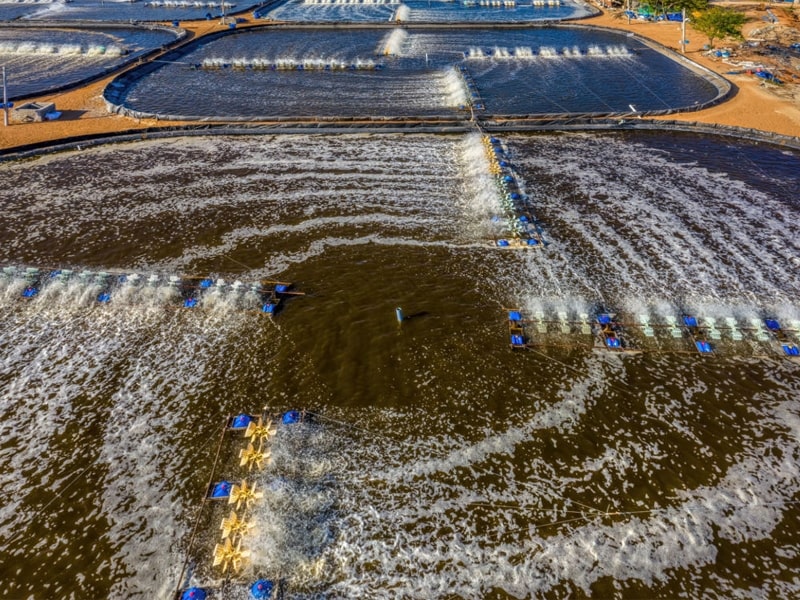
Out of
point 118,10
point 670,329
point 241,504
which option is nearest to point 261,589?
point 241,504

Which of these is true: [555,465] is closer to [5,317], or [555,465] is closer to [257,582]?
[257,582]

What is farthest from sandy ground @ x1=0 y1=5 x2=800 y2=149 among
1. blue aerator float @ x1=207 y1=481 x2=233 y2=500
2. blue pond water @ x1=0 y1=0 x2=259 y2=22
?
blue pond water @ x1=0 y1=0 x2=259 y2=22

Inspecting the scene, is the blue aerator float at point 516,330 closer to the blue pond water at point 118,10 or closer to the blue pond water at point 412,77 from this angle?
the blue pond water at point 412,77

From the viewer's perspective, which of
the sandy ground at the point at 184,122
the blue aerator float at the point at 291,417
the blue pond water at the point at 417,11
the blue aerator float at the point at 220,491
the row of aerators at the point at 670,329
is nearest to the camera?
the blue aerator float at the point at 220,491

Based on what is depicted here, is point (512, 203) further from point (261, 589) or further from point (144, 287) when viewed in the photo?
point (261, 589)

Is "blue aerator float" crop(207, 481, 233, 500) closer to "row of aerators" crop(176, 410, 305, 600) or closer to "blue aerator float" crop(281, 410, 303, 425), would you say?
"row of aerators" crop(176, 410, 305, 600)

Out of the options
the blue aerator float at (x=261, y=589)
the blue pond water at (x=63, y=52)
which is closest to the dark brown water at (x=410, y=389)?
the blue aerator float at (x=261, y=589)
